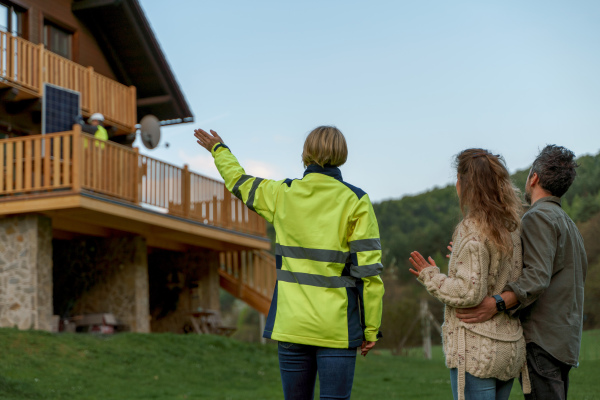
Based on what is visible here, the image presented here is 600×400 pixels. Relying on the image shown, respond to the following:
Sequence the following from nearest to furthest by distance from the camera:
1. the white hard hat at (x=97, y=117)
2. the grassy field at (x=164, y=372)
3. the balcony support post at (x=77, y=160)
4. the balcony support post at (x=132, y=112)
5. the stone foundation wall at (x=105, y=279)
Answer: the grassy field at (x=164, y=372) → the balcony support post at (x=77, y=160) → the white hard hat at (x=97, y=117) → the stone foundation wall at (x=105, y=279) → the balcony support post at (x=132, y=112)

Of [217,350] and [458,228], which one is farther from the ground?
[458,228]

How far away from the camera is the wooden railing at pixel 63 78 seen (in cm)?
1437

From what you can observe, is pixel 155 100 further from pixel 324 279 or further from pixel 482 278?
pixel 482 278

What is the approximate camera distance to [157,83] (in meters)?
19.8

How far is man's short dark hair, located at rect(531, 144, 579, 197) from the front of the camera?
3.69 m

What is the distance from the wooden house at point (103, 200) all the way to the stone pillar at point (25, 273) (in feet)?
0.07

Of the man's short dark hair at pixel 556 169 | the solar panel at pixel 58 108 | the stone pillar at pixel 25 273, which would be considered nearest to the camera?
the man's short dark hair at pixel 556 169

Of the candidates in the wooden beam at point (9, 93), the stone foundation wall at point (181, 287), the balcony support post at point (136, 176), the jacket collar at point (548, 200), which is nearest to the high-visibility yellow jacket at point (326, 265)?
the jacket collar at point (548, 200)

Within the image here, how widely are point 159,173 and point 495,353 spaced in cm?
1260

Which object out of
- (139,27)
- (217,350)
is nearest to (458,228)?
(217,350)

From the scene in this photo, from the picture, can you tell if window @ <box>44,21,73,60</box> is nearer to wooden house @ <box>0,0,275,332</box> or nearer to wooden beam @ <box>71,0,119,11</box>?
wooden house @ <box>0,0,275,332</box>

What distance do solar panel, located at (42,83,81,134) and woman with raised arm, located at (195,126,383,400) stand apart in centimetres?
1263

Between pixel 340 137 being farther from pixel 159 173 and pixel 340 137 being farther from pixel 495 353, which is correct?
pixel 159 173

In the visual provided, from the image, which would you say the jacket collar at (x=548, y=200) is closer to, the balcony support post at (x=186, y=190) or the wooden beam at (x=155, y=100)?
the balcony support post at (x=186, y=190)
